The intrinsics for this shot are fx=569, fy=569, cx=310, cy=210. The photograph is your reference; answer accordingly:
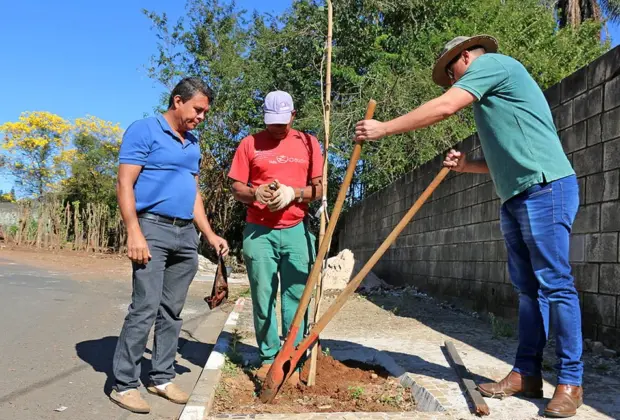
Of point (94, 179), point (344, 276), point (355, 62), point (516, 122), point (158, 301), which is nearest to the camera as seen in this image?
point (516, 122)

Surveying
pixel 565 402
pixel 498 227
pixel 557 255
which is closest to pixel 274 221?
pixel 557 255

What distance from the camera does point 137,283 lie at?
3.52 m

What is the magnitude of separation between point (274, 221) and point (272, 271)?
35 centimetres

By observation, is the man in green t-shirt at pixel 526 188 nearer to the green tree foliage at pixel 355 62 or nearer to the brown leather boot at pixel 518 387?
the brown leather boot at pixel 518 387

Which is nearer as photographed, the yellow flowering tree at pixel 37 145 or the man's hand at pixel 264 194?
the man's hand at pixel 264 194

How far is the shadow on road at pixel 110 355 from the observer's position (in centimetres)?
451

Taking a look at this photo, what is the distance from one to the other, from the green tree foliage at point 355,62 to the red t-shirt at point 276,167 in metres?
10.1

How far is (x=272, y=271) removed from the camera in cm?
397

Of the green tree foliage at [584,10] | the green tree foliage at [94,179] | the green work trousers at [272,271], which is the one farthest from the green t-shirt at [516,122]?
the green tree foliage at [94,179]

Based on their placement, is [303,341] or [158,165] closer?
[303,341]

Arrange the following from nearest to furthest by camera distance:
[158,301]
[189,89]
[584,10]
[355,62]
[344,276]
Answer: [158,301] < [189,89] < [344,276] < [355,62] < [584,10]

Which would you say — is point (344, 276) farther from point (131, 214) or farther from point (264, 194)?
point (131, 214)

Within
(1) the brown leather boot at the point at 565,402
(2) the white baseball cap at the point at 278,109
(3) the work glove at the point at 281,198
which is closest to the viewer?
(1) the brown leather boot at the point at 565,402

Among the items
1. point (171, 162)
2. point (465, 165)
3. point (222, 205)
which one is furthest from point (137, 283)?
point (222, 205)
